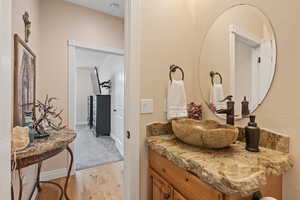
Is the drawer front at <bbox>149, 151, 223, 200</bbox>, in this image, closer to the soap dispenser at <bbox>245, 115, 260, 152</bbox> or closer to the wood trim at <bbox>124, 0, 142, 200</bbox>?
the wood trim at <bbox>124, 0, 142, 200</bbox>

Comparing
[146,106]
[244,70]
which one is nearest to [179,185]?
[146,106]

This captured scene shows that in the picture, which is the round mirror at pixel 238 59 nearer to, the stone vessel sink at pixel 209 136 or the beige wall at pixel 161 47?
the beige wall at pixel 161 47

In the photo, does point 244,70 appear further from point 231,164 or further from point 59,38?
point 59,38

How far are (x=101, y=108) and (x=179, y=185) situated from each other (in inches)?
181

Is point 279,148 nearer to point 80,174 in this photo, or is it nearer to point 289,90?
point 289,90

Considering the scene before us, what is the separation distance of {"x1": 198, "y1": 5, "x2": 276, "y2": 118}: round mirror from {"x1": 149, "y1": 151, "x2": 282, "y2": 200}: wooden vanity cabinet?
0.49m

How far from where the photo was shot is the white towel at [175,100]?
137 centimetres

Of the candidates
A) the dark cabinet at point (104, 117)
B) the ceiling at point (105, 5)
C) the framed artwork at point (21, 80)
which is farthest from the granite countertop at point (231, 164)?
the dark cabinet at point (104, 117)

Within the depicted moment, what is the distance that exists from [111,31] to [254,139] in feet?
9.54

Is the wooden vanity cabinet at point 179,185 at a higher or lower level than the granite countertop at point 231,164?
lower

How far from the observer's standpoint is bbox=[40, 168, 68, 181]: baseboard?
2.47 metres

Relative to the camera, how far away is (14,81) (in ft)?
4.54

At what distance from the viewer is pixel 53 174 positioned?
2523mm

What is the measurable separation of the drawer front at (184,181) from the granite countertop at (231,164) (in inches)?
1.6
